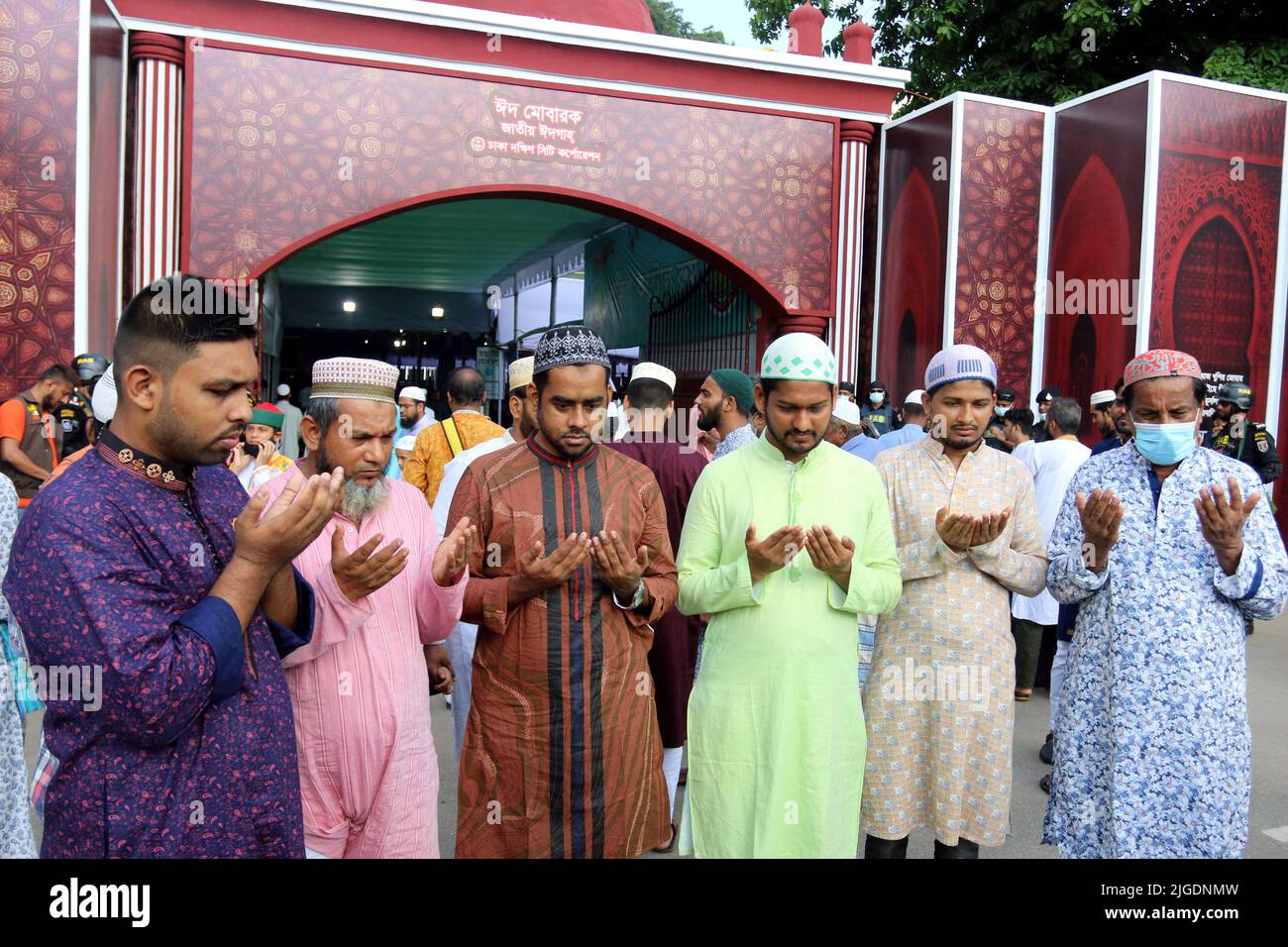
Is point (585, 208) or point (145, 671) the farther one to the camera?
point (585, 208)

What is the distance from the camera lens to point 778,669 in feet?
8.55

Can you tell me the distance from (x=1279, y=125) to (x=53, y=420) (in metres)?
12.1

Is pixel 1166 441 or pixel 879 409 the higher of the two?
pixel 879 409

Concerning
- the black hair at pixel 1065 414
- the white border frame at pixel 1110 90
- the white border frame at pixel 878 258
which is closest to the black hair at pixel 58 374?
the black hair at pixel 1065 414

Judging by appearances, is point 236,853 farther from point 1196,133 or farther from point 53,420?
point 1196,133

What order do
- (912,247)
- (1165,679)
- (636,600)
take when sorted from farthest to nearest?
(912,247)
(1165,679)
(636,600)

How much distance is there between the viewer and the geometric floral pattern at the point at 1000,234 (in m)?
10.4

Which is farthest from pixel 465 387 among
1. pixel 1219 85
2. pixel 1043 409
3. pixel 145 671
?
pixel 1219 85

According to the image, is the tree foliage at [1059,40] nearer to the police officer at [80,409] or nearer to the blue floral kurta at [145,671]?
the police officer at [80,409]

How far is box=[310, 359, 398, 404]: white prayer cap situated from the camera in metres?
2.40

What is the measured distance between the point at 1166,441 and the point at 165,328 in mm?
2703

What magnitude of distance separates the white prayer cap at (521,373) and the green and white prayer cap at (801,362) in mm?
1394

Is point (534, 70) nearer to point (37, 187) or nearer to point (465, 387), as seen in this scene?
point (37, 187)

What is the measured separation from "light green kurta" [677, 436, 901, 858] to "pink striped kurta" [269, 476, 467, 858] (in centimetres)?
79
